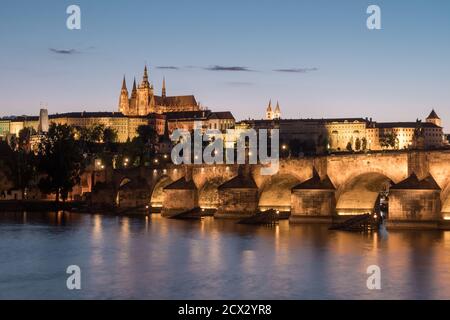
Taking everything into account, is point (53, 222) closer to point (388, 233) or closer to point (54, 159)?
point (54, 159)

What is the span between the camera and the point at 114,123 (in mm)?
182625

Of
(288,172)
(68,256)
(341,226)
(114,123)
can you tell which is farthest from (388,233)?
(114,123)

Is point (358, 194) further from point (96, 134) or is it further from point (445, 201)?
point (96, 134)

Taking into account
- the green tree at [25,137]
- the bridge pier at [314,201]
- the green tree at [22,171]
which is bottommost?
the bridge pier at [314,201]

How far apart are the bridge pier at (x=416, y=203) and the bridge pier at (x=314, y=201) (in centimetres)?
596

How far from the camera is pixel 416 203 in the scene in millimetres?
43031

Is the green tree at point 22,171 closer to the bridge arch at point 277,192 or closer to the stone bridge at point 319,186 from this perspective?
the stone bridge at point 319,186

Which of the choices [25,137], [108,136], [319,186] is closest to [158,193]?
[319,186]

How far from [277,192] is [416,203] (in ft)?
49.7

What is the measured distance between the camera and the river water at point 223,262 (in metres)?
29.0

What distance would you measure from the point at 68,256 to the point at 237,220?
734 inches

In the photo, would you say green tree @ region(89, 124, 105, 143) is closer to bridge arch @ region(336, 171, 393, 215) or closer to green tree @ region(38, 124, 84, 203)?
green tree @ region(38, 124, 84, 203)

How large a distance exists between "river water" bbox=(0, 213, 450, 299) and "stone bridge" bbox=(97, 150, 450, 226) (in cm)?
172

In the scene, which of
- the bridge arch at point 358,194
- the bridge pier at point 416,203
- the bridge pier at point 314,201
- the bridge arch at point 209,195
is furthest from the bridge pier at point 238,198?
the bridge pier at point 416,203
